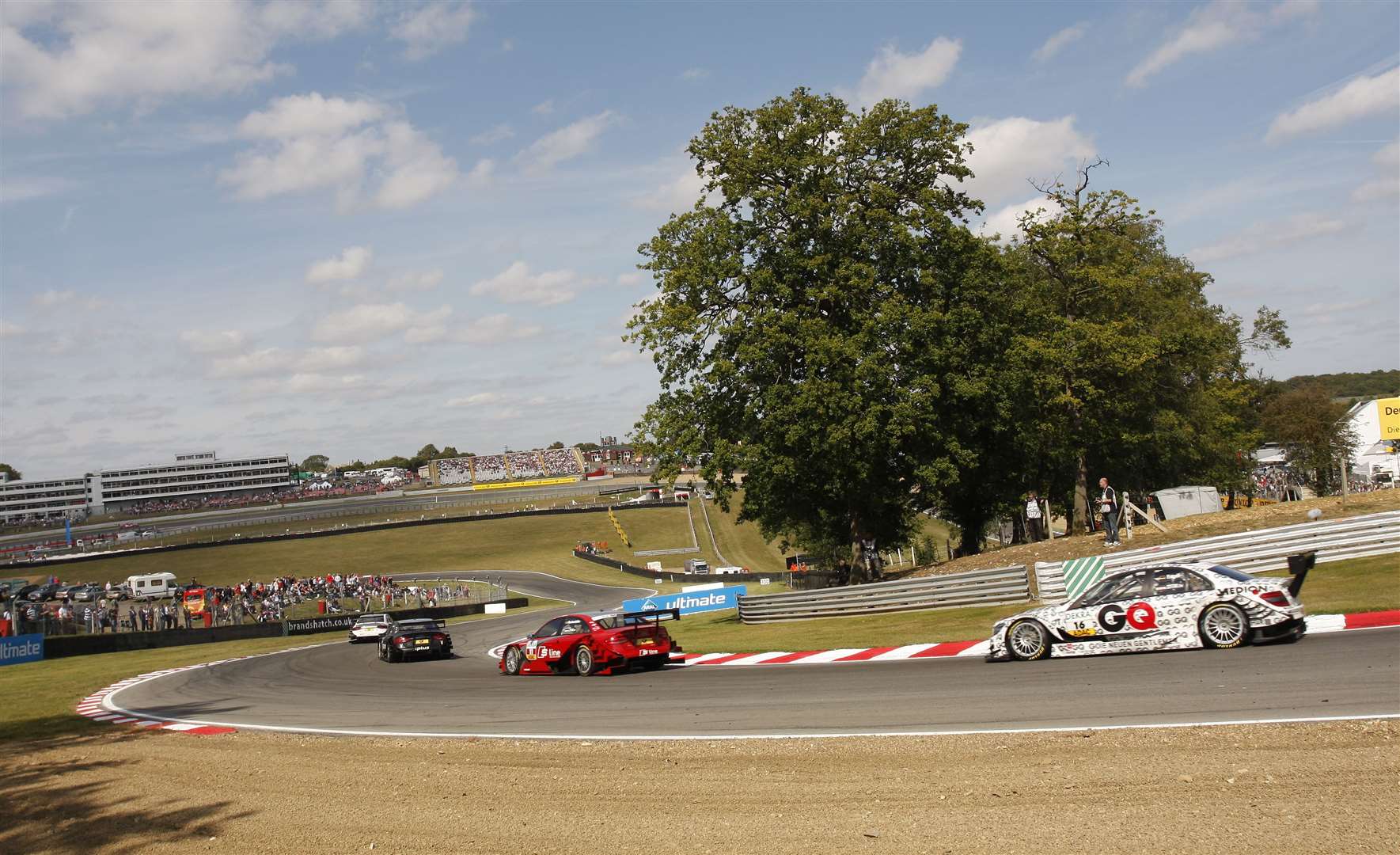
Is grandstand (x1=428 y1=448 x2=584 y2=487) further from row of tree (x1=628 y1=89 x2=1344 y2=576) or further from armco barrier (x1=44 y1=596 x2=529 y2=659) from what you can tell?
row of tree (x1=628 y1=89 x2=1344 y2=576)

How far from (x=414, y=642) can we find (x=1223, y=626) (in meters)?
19.6

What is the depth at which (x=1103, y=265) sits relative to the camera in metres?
40.0

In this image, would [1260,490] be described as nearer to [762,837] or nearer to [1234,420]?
[1234,420]

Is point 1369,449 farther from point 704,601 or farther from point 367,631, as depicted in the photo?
point 367,631

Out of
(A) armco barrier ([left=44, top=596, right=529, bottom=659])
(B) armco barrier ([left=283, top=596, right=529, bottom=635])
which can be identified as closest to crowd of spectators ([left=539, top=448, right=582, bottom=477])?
(B) armco barrier ([left=283, top=596, right=529, bottom=635])

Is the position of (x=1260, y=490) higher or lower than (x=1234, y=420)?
lower

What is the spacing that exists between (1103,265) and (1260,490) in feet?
120

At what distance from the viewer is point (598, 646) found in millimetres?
18703

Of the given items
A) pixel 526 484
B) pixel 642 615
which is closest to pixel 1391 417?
pixel 642 615

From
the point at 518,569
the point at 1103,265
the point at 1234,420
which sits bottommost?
the point at 518,569

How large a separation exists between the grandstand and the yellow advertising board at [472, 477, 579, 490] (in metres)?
6.03

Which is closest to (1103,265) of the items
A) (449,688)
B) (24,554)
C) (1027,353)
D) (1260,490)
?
(1027,353)

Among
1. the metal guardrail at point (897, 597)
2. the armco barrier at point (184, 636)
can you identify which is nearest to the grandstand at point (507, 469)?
the armco barrier at point (184, 636)

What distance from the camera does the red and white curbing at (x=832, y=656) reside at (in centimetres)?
1447
